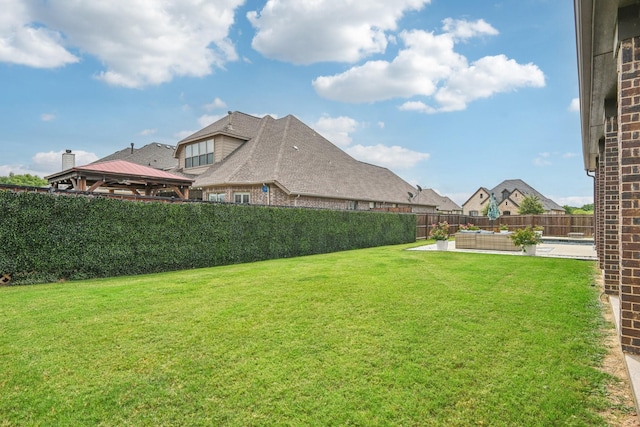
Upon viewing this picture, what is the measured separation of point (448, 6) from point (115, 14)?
33.6ft

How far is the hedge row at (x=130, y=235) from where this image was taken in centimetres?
755

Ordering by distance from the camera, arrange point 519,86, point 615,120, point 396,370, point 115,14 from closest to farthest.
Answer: point 396,370
point 615,120
point 115,14
point 519,86

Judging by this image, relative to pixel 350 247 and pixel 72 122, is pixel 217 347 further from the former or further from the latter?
pixel 72 122

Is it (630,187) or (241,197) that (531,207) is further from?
(630,187)

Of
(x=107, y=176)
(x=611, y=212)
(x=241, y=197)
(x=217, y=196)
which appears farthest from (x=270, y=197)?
(x=611, y=212)

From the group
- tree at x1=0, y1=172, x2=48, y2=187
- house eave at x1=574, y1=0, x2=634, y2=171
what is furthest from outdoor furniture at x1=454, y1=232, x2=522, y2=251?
tree at x1=0, y1=172, x2=48, y2=187

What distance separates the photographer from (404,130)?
67.1 ft

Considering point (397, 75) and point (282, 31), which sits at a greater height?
point (282, 31)

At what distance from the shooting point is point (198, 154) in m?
23.4

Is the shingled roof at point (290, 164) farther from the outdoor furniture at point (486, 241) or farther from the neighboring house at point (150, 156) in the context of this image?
the outdoor furniture at point (486, 241)

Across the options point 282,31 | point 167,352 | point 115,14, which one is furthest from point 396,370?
point 282,31

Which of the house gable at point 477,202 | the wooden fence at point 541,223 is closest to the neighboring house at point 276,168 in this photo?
the wooden fence at point 541,223

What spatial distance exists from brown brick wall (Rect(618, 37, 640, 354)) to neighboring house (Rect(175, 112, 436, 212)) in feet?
49.5

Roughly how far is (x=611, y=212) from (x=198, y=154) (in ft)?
73.3
